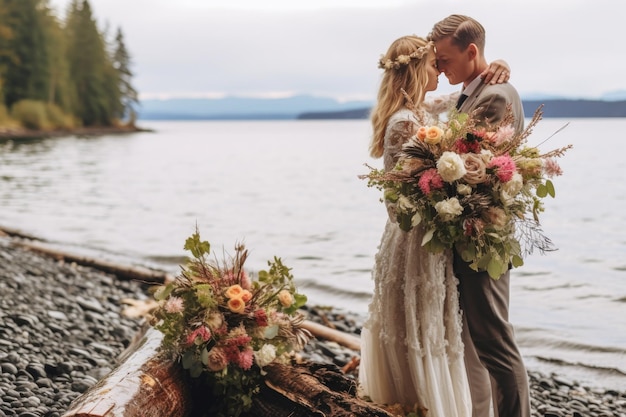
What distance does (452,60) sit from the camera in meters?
4.27

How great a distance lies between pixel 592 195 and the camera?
25.1m

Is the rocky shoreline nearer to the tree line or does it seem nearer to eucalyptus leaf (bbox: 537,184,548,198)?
eucalyptus leaf (bbox: 537,184,548,198)

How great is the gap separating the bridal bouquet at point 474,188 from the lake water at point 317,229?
3.95 feet

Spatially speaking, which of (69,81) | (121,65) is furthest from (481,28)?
(121,65)

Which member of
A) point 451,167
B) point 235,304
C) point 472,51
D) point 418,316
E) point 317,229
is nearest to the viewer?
point 451,167

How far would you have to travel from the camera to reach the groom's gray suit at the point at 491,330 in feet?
13.3

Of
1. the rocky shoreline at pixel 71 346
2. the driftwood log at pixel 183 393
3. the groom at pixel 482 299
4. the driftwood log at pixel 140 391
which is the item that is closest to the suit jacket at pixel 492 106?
the groom at pixel 482 299

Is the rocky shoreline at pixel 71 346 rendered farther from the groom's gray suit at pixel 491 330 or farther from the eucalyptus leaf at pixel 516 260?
the eucalyptus leaf at pixel 516 260

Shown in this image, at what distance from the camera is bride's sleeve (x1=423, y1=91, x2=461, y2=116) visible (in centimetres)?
462

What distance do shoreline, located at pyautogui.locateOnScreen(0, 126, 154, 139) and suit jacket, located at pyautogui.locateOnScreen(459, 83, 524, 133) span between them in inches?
2293

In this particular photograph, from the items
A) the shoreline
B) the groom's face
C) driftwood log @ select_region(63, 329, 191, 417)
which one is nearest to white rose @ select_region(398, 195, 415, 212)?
the groom's face

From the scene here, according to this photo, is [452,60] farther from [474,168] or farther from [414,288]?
[414,288]

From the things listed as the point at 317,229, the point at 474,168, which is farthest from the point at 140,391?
the point at 317,229

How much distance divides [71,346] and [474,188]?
4157mm
